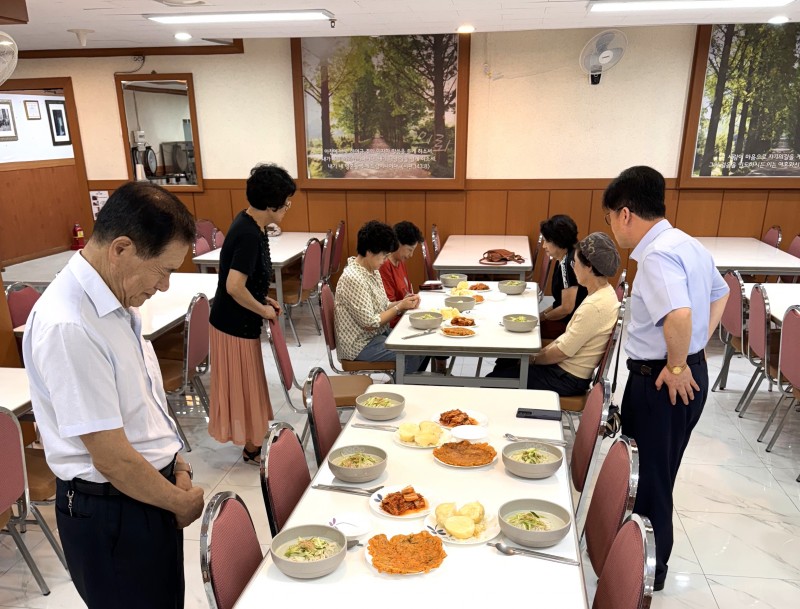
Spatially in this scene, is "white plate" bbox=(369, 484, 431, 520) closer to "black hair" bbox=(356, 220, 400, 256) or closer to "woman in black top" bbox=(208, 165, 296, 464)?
"woman in black top" bbox=(208, 165, 296, 464)

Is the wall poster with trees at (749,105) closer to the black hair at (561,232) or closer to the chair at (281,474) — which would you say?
the black hair at (561,232)

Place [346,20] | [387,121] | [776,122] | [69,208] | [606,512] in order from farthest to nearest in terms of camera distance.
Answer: [69,208] < [387,121] < [776,122] < [346,20] < [606,512]

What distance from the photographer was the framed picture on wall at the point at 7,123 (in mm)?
7828

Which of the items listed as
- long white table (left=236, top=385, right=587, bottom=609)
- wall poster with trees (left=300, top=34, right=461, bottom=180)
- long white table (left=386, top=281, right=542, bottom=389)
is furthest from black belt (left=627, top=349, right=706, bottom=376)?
wall poster with trees (left=300, top=34, right=461, bottom=180)

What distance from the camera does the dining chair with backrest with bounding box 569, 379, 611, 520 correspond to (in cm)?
217

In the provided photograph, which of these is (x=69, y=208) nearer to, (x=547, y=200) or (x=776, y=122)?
(x=547, y=200)

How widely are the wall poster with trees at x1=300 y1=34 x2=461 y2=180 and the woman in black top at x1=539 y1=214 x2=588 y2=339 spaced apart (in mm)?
2598

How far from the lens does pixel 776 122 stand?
5.86m

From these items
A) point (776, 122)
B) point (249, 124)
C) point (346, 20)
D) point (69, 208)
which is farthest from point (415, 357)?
point (69, 208)

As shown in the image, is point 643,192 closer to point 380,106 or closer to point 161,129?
point 380,106

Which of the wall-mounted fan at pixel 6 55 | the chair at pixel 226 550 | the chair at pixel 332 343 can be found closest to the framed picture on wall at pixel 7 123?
the wall-mounted fan at pixel 6 55

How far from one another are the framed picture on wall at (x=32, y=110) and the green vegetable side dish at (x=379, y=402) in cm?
823

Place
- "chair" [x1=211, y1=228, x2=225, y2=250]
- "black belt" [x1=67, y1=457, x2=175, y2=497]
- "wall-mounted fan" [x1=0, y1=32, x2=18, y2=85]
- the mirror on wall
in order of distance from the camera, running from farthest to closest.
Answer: the mirror on wall, "chair" [x1=211, y1=228, x2=225, y2=250], "wall-mounted fan" [x1=0, y1=32, x2=18, y2=85], "black belt" [x1=67, y1=457, x2=175, y2=497]

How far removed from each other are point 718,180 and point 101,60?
268 inches
